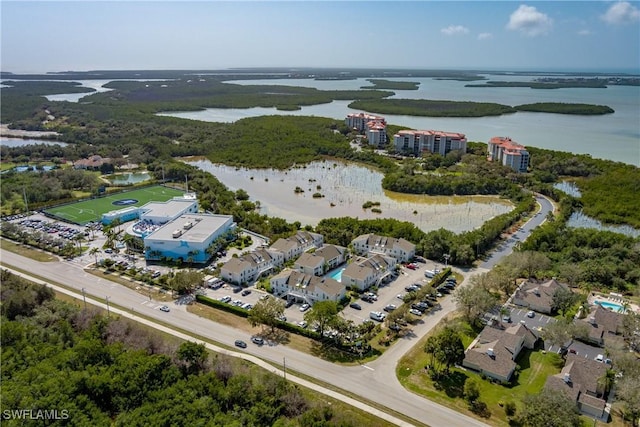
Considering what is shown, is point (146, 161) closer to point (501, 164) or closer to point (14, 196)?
point (14, 196)

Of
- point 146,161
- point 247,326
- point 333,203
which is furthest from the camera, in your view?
point 146,161

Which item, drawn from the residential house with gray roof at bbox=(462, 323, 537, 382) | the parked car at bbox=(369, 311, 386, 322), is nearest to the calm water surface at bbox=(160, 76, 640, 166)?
the residential house with gray roof at bbox=(462, 323, 537, 382)

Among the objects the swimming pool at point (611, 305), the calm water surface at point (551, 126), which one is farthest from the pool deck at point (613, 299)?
the calm water surface at point (551, 126)

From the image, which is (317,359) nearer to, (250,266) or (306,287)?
(306,287)

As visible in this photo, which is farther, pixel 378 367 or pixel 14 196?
pixel 14 196

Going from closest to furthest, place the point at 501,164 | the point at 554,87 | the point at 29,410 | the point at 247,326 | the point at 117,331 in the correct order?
the point at 29,410, the point at 117,331, the point at 247,326, the point at 501,164, the point at 554,87

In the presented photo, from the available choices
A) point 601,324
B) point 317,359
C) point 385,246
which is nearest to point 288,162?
point 385,246

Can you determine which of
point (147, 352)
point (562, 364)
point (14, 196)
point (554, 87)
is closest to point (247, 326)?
Answer: point (147, 352)
